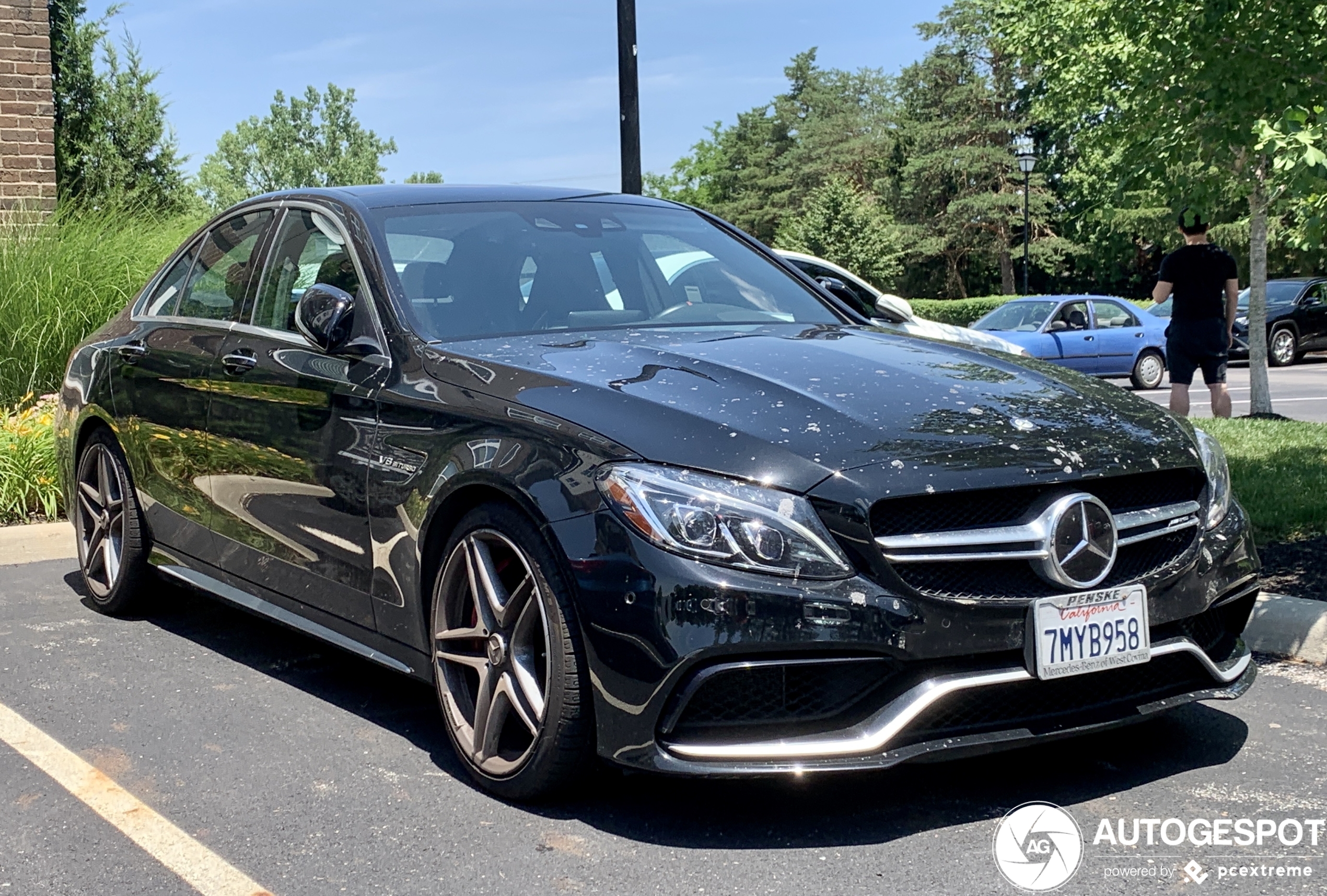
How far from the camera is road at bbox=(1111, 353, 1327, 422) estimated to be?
16.0 meters

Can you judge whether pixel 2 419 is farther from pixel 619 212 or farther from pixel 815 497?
pixel 815 497

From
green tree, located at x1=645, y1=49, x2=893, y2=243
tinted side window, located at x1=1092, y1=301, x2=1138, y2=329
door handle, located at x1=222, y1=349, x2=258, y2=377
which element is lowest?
tinted side window, located at x1=1092, y1=301, x2=1138, y2=329

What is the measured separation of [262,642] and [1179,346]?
7364mm

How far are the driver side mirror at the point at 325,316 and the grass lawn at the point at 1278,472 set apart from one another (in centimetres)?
411

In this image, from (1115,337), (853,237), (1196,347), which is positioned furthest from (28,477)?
(853,237)

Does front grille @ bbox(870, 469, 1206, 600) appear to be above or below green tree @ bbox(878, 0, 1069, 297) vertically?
below

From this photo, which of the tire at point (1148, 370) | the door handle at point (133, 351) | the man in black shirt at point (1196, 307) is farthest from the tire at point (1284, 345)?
the door handle at point (133, 351)

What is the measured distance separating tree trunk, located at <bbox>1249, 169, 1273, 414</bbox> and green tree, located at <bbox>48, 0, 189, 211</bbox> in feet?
39.4

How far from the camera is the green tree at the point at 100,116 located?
1748 centimetres

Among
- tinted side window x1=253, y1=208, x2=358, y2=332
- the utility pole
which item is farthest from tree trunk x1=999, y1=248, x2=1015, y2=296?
tinted side window x1=253, y1=208, x2=358, y2=332

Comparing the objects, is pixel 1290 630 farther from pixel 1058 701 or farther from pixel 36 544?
pixel 36 544

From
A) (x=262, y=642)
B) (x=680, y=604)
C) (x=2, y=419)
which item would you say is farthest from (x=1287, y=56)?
(x=2, y=419)

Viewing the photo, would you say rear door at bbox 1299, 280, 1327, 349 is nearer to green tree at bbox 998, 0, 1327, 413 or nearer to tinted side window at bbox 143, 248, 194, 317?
green tree at bbox 998, 0, 1327, 413

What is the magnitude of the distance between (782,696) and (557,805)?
2.34 ft
